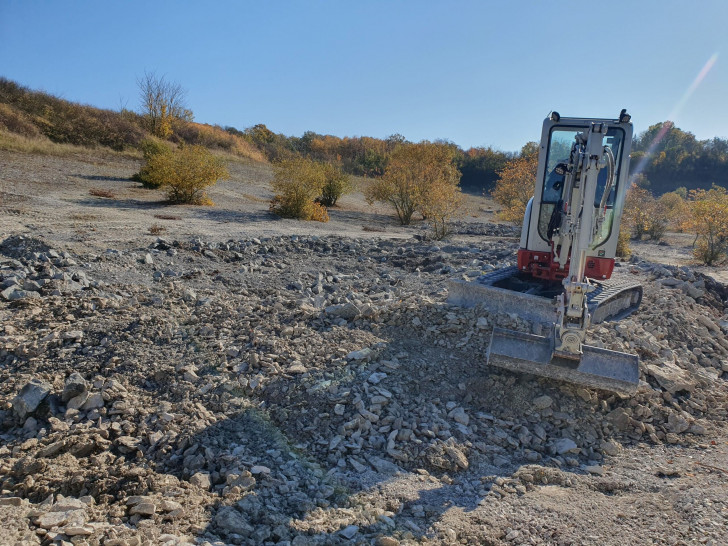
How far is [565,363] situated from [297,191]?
15.5 meters

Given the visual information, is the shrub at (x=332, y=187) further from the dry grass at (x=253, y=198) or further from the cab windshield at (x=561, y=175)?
the cab windshield at (x=561, y=175)

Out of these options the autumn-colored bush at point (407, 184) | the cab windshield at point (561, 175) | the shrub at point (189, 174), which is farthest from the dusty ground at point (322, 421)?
the autumn-colored bush at point (407, 184)

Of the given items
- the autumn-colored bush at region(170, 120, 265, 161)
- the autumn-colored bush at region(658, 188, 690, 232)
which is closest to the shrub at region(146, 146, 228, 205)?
the autumn-colored bush at region(170, 120, 265, 161)

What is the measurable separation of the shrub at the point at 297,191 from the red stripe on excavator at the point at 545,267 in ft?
41.0

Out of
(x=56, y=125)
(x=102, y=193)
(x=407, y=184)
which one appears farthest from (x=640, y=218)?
(x=56, y=125)

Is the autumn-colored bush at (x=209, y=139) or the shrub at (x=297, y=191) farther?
the autumn-colored bush at (x=209, y=139)

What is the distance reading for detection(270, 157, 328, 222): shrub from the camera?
19.2 metres

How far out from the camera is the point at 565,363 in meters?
4.64

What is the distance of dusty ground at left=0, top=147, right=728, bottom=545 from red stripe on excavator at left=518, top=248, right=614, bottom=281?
2.59 feet

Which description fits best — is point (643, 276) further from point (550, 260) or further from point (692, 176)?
point (692, 176)

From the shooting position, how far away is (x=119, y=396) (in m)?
4.55

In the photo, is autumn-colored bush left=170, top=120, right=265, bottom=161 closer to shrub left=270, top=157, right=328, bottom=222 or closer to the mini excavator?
shrub left=270, top=157, right=328, bottom=222

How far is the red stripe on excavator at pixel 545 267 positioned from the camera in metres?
7.24

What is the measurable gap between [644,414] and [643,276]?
6.13 meters
